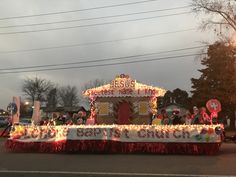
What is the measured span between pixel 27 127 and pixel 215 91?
38535 millimetres

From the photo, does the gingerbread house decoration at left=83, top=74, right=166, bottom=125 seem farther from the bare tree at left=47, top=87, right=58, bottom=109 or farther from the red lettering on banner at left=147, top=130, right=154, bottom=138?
the bare tree at left=47, top=87, right=58, bottom=109

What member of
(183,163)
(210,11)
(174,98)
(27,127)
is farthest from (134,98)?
(174,98)

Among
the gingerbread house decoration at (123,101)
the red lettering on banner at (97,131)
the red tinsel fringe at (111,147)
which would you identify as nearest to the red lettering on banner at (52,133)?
the red tinsel fringe at (111,147)

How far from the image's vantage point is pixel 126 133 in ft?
68.8

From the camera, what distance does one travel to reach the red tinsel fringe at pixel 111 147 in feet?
66.3

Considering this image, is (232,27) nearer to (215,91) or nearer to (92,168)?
(215,91)

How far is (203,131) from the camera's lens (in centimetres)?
2025

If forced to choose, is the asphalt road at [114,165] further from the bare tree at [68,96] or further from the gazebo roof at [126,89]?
the bare tree at [68,96]

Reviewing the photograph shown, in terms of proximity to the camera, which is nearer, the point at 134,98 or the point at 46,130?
the point at 46,130

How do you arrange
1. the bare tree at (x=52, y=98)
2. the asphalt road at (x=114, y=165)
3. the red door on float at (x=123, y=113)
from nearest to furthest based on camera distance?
the asphalt road at (x=114, y=165)
the red door on float at (x=123, y=113)
the bare tree at (x=52, y=98)

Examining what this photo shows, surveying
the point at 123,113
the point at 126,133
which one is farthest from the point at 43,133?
the point at 123,113

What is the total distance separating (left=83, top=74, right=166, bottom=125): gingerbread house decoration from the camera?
37.4 meters

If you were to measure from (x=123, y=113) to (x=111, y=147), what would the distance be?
17399mm

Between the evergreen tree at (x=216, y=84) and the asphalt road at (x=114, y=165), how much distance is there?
2657cm
